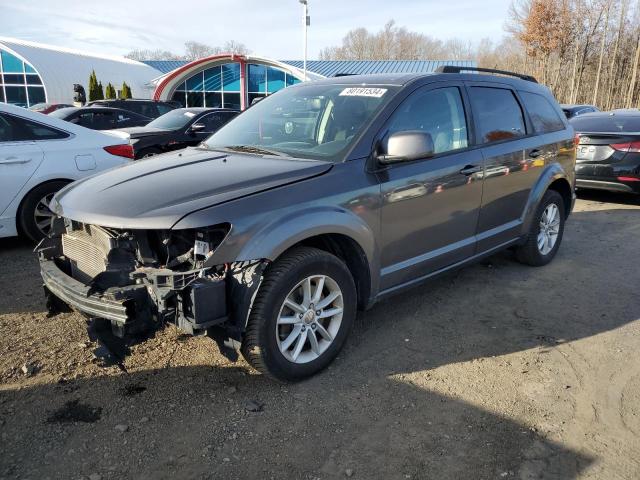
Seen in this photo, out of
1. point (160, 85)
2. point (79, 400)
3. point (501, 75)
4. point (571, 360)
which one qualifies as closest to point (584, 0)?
point (160, 85)

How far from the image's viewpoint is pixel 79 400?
3000 mm

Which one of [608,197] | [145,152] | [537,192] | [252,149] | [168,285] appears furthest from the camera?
[608,197]

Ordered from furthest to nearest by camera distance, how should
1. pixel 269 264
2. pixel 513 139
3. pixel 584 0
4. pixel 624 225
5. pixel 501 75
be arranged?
pixel 584 0 → pixel 624 225 → pixel 501 75 → pixel 513 139 → pixel 269 264

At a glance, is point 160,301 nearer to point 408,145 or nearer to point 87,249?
point 87,249

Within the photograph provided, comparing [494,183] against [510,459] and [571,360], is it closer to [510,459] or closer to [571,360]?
[571,360]

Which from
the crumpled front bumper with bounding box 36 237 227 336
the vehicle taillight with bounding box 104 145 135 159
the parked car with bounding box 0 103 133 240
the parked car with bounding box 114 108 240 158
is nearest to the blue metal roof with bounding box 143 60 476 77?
the parked car with bounding box 114 108 240 158

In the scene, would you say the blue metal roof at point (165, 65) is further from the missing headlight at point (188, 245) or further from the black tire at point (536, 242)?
the missing headlight at point (188, 245)

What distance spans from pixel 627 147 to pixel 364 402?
25.2ft

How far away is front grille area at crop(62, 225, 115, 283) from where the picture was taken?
303cm

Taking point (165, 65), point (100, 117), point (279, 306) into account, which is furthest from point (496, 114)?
point (165, 65)

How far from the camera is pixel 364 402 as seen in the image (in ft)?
9.98

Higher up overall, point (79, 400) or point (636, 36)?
point (636, 36)

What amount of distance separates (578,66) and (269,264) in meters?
34.9

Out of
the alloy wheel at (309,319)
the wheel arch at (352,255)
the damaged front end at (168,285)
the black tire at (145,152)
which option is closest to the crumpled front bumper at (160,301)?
the damaged front end at (168,285)
